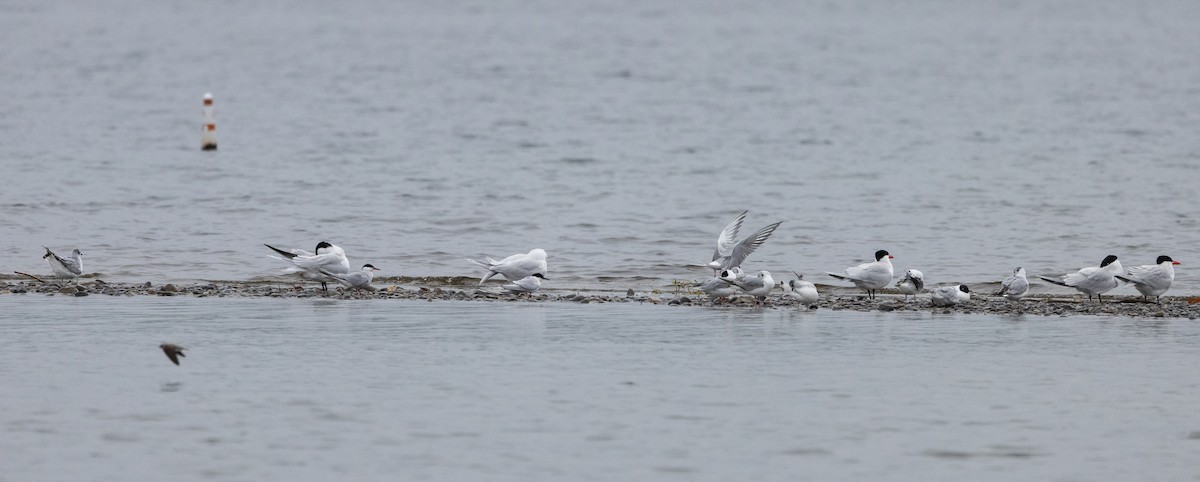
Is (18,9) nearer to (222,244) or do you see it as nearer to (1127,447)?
(222,244)

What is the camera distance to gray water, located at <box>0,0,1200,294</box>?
19.5 metres

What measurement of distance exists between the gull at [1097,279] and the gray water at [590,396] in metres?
1.31

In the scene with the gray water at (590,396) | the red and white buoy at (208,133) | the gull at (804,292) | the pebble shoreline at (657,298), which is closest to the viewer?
the gray water at (590,396)

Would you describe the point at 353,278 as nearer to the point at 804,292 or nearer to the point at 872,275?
the point at 804,292

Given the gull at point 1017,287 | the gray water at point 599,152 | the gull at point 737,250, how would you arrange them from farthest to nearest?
the gray water at point 599,152 < the gull at point 737,250 < the gull at point 1017,287

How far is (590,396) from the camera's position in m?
9.43

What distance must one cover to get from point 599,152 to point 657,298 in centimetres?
1970

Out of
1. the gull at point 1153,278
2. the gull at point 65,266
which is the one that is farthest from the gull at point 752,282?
the gull at point 65,266

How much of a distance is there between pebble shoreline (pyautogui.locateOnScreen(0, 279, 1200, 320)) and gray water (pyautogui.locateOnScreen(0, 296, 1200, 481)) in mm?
534

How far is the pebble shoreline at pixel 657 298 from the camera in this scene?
44.4ft

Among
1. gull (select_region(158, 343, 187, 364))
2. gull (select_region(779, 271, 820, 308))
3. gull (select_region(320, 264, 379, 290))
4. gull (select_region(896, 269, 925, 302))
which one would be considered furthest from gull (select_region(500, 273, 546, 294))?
gull (select_region(158, 343, 187, 364))

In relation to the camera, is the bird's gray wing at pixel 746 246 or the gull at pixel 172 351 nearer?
the gull at pixel 172 351

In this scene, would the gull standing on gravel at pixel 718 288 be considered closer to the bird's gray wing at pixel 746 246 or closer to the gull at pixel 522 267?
the bird's gray wing at pixel 746 246

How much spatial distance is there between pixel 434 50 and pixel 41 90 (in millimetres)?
27294
